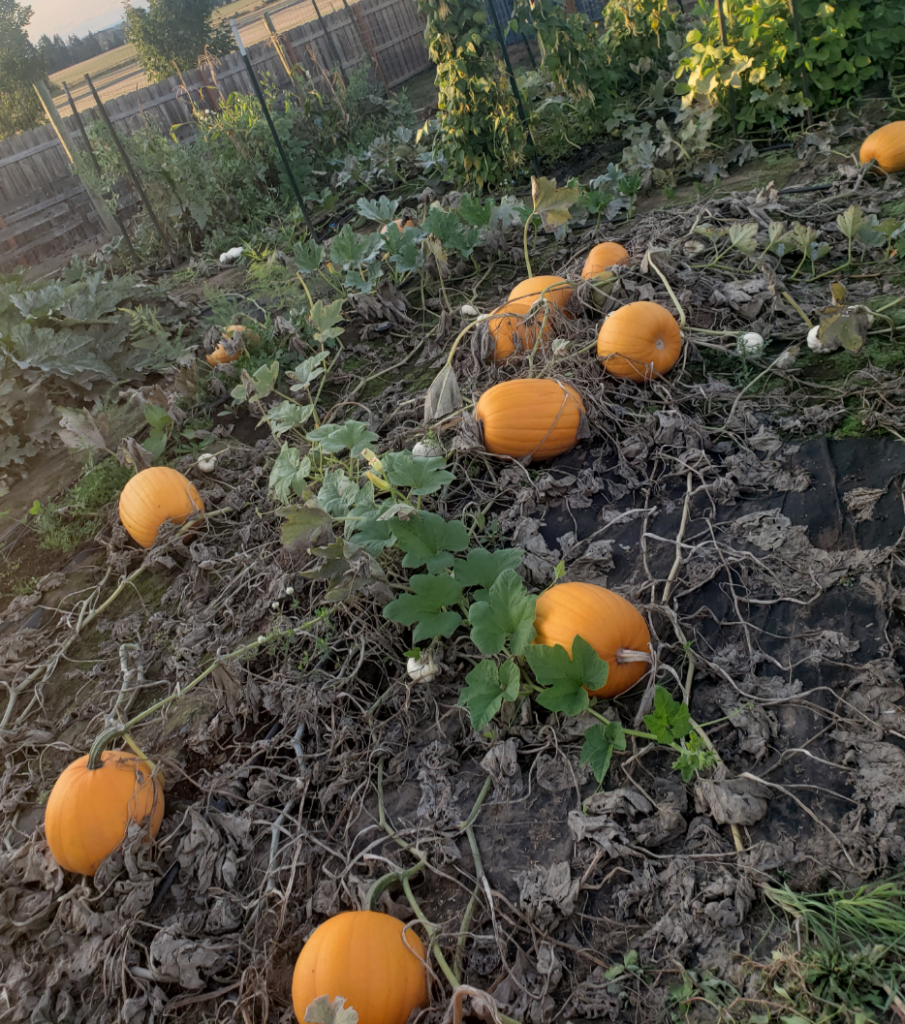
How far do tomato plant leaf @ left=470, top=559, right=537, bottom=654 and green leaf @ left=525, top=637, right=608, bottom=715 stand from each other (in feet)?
0.28

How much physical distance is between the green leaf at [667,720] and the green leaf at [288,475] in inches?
58.0

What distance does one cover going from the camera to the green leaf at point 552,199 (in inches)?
140

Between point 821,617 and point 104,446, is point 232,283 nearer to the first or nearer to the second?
point 104,446

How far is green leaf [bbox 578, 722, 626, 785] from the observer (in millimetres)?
1752

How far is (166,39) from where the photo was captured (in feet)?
72.6

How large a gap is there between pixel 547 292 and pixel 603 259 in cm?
45

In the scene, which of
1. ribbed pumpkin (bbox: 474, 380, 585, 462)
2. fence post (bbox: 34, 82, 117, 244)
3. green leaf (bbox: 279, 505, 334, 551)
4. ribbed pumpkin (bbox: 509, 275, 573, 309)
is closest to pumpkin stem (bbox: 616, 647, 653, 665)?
green leaf (bbox: 279, 505, 334, 551)

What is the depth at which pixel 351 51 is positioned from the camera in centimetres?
1348

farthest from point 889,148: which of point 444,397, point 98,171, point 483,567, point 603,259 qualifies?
point 98,171

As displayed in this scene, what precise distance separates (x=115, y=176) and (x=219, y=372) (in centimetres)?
617

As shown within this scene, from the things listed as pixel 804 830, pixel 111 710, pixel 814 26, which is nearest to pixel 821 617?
pixel 804 830

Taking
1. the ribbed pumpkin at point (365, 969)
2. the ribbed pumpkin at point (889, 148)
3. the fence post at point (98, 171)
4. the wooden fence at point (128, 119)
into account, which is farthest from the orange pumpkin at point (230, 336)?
the wooden fence at point (128, 119)

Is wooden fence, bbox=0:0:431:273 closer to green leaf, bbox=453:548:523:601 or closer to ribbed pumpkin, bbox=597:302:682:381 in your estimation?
ribbed pumpkin, bbox=597:302:682:381

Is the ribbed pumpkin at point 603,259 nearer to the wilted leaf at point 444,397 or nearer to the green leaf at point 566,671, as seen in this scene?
the wilted leaf at point 444,397
